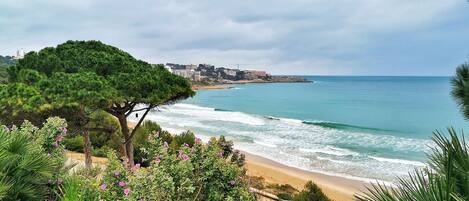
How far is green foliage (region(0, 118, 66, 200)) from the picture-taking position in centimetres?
364

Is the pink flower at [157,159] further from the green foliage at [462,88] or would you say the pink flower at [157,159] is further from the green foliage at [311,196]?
→ the green foliage at [311,196]

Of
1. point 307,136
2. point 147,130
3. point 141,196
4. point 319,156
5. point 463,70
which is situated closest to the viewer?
point 141,196

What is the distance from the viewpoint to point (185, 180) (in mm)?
4051

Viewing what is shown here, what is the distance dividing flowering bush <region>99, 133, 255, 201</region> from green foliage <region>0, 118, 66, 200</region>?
595mm

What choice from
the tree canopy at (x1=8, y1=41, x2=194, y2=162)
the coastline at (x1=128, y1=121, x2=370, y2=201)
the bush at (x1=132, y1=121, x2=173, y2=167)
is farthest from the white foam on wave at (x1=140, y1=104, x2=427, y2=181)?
the bush at (x1=132, y1=121, x2=173, y2=167)

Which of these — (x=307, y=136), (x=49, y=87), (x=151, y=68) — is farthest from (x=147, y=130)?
(x=307, y=136)

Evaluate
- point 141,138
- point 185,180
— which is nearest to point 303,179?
point 141,138

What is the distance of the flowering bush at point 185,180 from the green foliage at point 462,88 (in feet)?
14.8

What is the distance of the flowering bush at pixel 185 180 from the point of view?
399cm

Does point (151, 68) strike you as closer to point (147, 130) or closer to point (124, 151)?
point (124, 151)

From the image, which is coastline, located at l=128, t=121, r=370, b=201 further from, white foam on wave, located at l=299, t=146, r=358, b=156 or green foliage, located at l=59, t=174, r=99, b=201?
green foliage, located at l=59, t=174, r=99, b=201

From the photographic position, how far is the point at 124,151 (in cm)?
1162

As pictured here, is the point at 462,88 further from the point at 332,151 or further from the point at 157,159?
the point at 332,151

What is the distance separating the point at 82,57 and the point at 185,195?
929 cm
